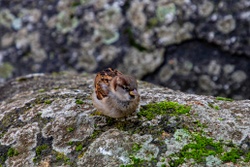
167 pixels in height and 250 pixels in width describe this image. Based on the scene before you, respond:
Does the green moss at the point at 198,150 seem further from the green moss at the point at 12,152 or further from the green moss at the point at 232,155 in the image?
the green moss at the point at 12,152

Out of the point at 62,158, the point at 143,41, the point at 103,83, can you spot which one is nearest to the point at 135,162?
the point at 62,158

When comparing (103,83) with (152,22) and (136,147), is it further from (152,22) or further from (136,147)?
A: (152,22)

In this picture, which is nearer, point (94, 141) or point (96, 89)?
point (94, 141)

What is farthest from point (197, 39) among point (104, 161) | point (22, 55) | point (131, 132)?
point (104, 161)

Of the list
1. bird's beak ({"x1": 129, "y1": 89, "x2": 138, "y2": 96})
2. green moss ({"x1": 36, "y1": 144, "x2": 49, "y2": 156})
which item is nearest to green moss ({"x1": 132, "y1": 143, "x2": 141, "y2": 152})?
bird's beak ({"x1": 129, "y1": 89, "x2": 138, "y2": 96})

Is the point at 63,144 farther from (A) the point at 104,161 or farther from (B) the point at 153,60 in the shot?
(B) the point at 153,60

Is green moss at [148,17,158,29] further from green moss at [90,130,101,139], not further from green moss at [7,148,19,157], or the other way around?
green moss at [7,148,19,157]
